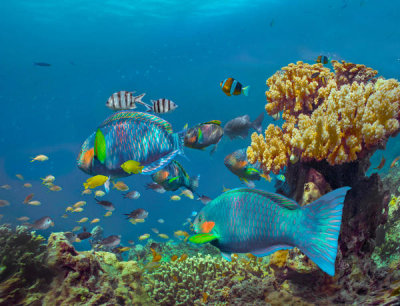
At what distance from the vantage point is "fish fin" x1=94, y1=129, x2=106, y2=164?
87.4 inches

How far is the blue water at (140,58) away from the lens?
20.4 metres

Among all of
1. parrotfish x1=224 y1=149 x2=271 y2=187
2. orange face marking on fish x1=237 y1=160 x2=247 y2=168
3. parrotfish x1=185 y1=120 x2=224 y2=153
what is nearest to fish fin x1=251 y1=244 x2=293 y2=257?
parrotfish x1=224 y1=149 x2=271 y2=187

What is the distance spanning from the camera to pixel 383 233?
439 cm

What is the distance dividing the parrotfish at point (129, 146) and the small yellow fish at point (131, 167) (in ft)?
0.16

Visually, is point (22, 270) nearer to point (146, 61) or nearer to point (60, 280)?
point (60, 280)

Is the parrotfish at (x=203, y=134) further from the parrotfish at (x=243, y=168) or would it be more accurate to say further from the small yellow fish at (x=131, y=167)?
the small yellow fish at (x=131, y=167)

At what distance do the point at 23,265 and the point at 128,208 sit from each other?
34873 mm

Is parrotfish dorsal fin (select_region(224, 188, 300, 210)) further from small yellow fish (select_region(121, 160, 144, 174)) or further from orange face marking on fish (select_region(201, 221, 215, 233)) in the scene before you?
small yellow fish (select_region(121, 160, 144, 174))

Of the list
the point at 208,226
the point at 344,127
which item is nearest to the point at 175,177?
the point at 208,226

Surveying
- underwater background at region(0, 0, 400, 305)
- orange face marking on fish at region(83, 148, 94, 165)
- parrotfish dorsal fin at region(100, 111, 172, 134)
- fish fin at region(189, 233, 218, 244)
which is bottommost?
fish fin at region(189, 233, 218, 244)

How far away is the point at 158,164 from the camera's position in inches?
96.0

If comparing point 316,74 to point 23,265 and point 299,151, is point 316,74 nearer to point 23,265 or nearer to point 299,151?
point 299,151

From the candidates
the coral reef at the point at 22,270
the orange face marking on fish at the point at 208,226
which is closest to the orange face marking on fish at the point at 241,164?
the orange face marking on fish at the point at 208,226

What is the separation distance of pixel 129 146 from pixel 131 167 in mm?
212
